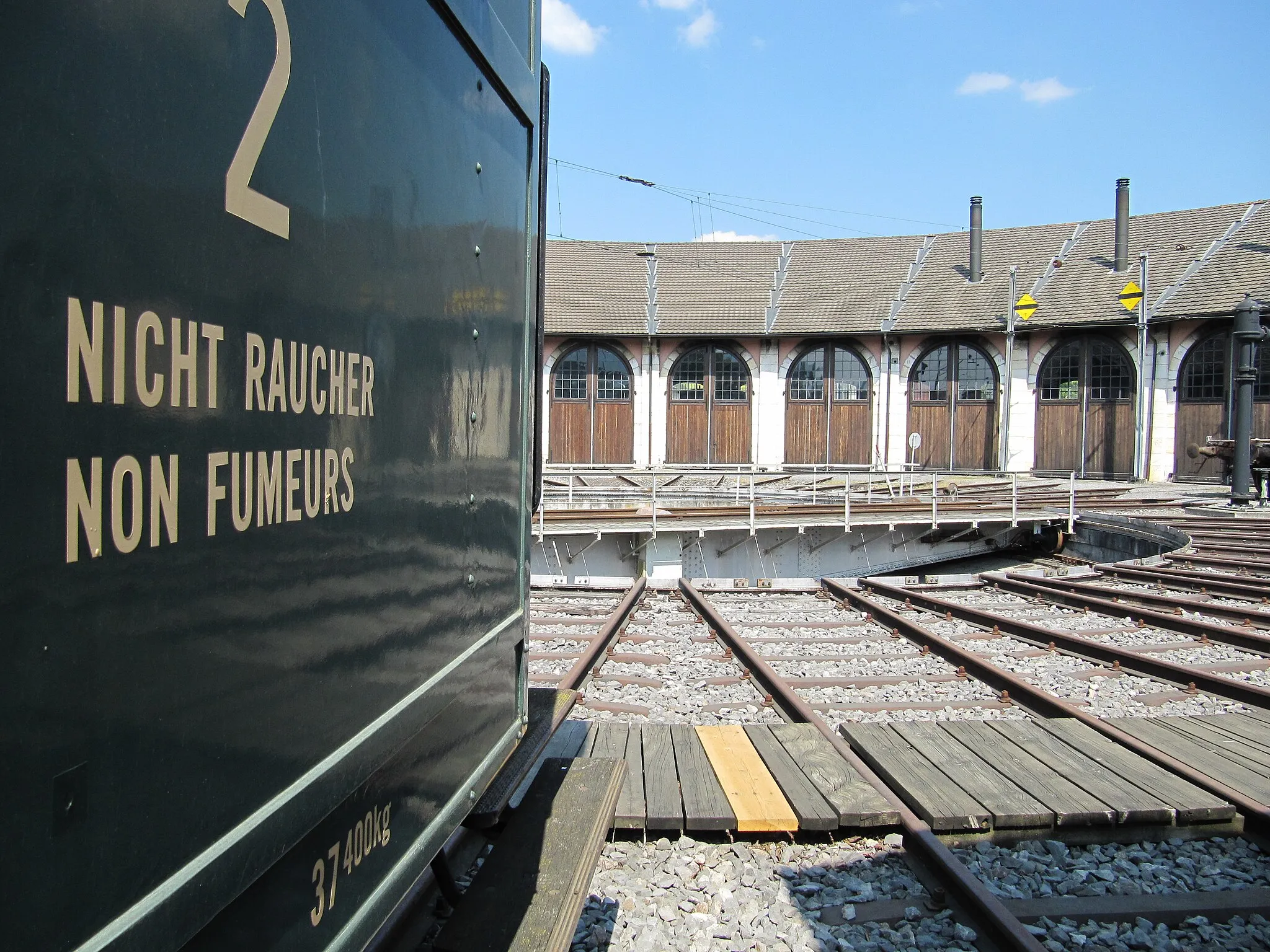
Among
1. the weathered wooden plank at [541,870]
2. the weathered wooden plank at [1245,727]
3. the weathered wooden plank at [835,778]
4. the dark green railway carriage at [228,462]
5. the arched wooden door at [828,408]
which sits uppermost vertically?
the arched wooden door at [828,408]

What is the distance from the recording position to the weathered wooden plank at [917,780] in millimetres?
3750

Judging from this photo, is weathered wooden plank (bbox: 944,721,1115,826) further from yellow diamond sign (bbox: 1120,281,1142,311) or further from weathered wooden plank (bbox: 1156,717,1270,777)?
yellow diamond sign (bbox: 1120,281,1142,311)

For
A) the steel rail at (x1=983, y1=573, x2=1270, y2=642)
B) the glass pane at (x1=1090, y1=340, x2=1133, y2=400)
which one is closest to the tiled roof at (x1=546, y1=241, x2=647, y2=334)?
the glass pane at (x1=1090, y1=340, x2=1133, y2=400)

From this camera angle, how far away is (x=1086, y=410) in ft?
89.0

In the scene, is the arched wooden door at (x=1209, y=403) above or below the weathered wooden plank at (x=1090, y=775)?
above

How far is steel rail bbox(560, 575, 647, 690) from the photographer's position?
5977mm

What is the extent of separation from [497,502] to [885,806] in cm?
237

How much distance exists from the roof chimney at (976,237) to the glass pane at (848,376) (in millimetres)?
5453

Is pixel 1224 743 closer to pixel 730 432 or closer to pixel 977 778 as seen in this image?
pixel 977 778

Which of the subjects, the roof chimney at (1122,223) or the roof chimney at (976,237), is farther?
the roof chimney at (976,237)

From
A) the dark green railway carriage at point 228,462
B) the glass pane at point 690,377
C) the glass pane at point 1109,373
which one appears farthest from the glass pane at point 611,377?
the dark green railway carriage at point 228,462

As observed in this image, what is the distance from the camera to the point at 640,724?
523 cm

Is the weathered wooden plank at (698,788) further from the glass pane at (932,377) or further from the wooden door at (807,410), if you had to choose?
the glass pane at (932,377)

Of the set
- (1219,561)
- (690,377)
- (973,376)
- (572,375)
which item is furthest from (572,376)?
(1219,561)
